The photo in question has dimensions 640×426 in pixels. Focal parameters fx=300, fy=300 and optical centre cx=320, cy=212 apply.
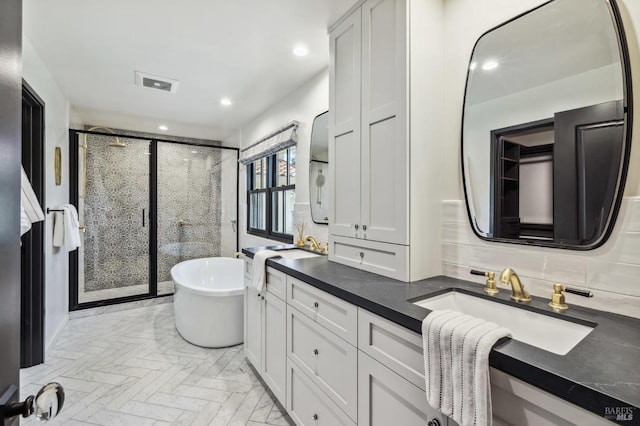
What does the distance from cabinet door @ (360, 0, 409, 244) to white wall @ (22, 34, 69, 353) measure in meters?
2.46

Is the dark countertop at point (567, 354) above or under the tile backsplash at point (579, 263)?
under

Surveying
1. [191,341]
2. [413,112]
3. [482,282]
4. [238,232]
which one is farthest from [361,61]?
[238,232]

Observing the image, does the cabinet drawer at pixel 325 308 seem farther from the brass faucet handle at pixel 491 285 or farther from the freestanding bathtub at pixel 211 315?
the freestanding bathtub at pixel 211 315

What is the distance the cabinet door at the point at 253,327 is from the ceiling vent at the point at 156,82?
217 centimetres

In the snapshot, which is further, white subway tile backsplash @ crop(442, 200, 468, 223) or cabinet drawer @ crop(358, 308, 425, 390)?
white subway tile backsplash @ crop(442, 200, 468, 223)

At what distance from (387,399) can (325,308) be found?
470 mm

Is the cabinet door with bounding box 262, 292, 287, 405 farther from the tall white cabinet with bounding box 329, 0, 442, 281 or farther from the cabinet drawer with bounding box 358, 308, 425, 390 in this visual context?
the cabinet drawer with bounding box 358, 308, 425, 390

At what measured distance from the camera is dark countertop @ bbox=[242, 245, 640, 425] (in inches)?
25.1

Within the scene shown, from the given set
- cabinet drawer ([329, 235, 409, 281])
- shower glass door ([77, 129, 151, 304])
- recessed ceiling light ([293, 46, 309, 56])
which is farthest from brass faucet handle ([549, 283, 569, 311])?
shower glass door ([77, 129, 151, 304])

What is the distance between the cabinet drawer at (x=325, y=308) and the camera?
51.1 inches

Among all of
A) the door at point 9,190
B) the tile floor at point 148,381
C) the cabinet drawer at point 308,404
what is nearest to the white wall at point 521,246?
the cabinet drawer at point 308,404

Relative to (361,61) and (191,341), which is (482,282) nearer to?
(361,61)

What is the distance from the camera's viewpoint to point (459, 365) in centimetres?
84

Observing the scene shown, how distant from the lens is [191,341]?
2.86 metres
